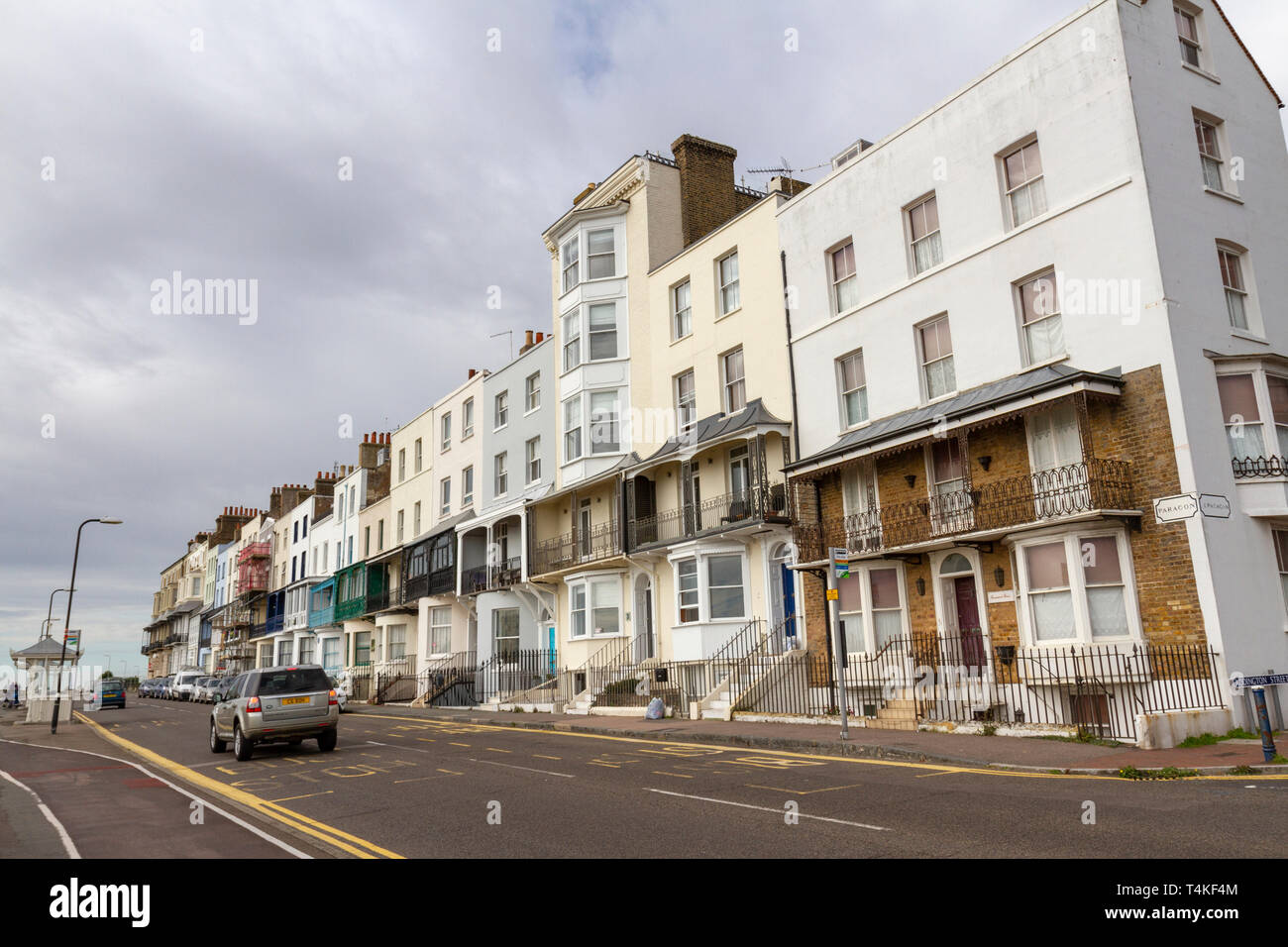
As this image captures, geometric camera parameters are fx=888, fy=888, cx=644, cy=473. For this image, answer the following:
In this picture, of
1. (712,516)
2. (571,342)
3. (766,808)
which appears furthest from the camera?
(571,342)

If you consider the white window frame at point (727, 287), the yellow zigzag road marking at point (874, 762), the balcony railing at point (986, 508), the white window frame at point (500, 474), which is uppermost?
the white window frame at point (727, 287)

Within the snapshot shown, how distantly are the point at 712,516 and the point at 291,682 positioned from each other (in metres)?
11.8

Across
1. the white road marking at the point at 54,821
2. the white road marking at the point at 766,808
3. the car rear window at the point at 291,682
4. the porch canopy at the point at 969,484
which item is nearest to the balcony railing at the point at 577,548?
the porch canopy at the point at 969,484

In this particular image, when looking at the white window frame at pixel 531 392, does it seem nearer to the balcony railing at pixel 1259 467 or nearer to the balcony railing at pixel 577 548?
the balcony railing at pixel 577 548

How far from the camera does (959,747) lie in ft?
45.6

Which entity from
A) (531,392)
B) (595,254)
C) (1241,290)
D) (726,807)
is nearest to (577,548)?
(531,392)

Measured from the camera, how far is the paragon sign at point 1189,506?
14.1 m

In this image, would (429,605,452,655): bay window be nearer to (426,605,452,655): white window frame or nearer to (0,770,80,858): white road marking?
(426,605,452,655): white window frame

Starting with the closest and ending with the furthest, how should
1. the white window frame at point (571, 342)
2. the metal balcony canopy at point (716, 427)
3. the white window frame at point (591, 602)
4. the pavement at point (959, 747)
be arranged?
the pavement at point (959, 747) < the metal balcony canopy at point (716, 427) < the white window frame at point (591, 602) < the white window frame at point (571, 342)

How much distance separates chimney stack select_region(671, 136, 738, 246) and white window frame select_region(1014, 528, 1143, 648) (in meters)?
16.9

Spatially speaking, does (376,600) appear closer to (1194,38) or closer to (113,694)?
(113,694)

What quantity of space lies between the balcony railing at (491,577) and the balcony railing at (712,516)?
293 inches

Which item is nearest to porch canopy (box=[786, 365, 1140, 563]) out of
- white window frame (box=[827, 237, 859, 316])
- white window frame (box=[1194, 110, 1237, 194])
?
white window frame (box=[827, 237, 859, 316])

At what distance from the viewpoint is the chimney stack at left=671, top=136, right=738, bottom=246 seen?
29594mm
